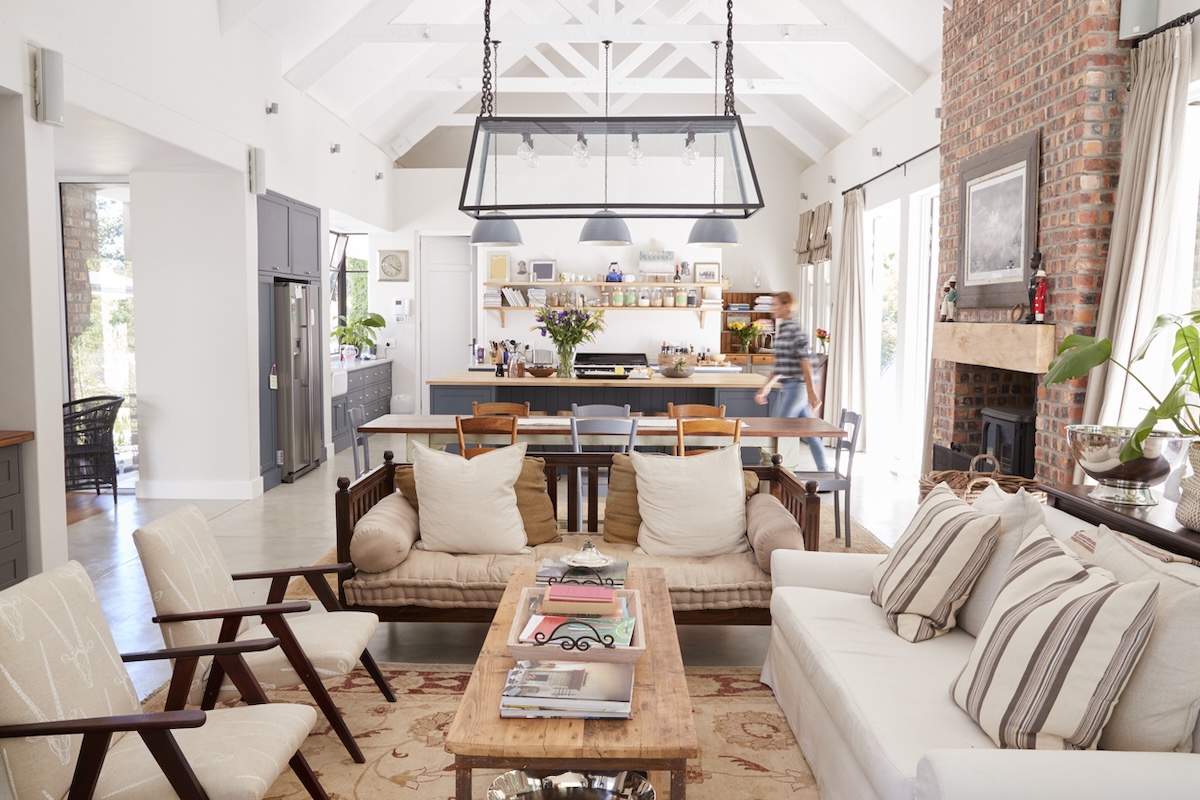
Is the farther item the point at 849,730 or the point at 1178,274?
the point at 1178,274

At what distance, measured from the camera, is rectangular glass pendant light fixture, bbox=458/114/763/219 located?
3.68 metres

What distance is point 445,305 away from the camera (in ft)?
38.8

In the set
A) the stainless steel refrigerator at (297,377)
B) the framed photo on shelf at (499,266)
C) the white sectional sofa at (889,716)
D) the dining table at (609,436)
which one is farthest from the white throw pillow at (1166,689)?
the framed photo on shelf at (499,266)

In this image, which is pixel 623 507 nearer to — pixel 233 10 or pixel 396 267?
pixel 233 10

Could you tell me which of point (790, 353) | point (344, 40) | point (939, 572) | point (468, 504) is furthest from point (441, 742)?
point (344, 40)

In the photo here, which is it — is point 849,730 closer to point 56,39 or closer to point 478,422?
point 478,422

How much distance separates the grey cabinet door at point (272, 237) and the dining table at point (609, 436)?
198 cm

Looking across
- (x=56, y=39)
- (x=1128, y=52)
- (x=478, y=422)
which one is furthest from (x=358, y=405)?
(x=1128, y=52)

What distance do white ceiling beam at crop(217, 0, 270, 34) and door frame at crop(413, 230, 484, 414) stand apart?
5269 millimetres

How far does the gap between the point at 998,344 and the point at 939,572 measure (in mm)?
2676

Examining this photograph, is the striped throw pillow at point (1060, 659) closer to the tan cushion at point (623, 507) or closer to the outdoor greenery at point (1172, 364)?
the outdoor greenery at point (1172, 364)

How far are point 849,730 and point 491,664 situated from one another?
945mm

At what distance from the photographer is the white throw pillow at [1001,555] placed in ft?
8.96

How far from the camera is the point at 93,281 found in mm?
7285
